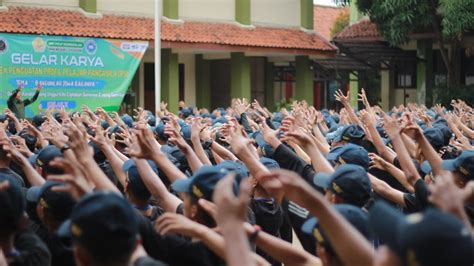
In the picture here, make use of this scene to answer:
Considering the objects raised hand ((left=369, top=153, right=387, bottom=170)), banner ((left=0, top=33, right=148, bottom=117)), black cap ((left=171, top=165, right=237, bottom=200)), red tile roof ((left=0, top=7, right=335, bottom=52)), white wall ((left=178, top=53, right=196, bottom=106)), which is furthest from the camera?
white wall ((left=178, top=53, right=196, bottom=106))

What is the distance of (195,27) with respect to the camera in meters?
21.6

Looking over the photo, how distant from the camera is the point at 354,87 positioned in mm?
27031

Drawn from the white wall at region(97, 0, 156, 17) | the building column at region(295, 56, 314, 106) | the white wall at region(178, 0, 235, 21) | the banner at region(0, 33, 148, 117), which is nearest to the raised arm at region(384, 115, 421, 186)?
the banner at region(0, 33, 148, 117)

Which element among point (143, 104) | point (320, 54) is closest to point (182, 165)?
point (143, 104)

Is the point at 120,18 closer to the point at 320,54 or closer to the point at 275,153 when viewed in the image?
the point at 320,54

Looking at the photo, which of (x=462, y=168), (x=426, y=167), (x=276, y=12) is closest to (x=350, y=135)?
(x=426, y=167)

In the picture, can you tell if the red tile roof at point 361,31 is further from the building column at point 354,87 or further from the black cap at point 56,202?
the black cap at point 56,202

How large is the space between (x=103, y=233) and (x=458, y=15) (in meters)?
18.3

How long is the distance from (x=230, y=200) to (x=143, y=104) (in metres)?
20.6

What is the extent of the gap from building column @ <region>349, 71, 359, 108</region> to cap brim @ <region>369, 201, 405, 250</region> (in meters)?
23.2

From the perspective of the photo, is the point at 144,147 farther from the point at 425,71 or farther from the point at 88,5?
the point at 425,71

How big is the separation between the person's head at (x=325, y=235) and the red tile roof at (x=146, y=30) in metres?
15.3

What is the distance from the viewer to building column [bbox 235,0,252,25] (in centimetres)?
2295

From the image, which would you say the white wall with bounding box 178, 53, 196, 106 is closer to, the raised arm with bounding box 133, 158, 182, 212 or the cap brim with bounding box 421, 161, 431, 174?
the cap brim with bounding box 421, 161, 431, 174
